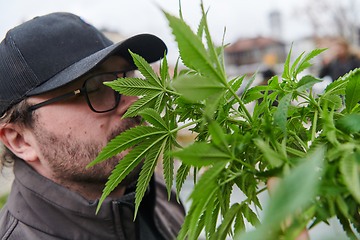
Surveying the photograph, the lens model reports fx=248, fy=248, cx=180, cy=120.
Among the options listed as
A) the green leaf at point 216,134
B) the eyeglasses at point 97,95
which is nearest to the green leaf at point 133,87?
the green leaf at point 216,134

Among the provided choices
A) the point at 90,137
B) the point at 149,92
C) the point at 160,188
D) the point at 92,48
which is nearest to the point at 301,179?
the point at 149,92

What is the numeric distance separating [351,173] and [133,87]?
38 centimetres

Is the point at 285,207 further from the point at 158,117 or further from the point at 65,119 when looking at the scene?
the point at 65,119

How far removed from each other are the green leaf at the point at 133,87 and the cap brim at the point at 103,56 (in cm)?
38

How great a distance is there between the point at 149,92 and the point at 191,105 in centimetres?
10

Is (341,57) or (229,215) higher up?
(229,215)

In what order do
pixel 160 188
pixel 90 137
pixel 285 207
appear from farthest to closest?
1. pixel 160 188
2. pixel 90 137
3. pixel 285 207

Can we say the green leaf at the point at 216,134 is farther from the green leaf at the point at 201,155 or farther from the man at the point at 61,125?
the man at the point at 61,125

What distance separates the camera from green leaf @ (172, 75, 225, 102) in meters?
0.30

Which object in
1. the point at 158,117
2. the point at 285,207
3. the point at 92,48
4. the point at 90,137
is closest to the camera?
the point at 285,207

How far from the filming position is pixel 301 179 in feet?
0.73

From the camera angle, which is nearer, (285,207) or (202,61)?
(285,207)

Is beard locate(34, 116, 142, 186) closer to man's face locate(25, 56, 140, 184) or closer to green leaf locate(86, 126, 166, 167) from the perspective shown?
man's face locate(25, 56, 140, 184)

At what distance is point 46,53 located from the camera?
944 millimetres
